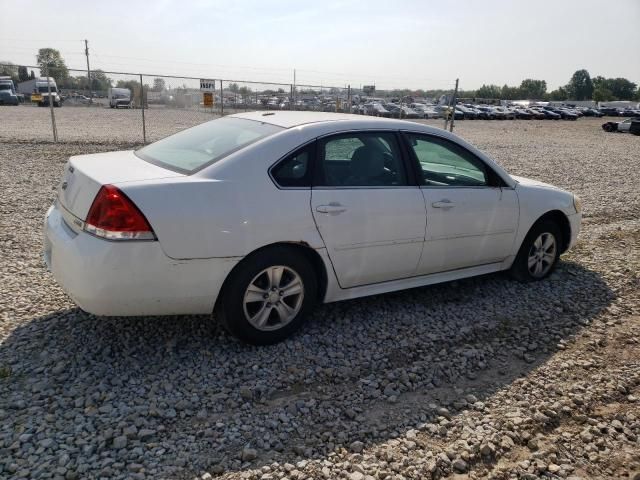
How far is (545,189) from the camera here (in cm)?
512

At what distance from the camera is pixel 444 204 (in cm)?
426

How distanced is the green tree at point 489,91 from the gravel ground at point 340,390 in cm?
11241

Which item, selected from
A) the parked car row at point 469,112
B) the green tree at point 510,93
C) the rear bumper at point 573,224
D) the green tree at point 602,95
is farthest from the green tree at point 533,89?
the rear bumper at point 573,224

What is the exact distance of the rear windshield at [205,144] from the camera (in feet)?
11.9

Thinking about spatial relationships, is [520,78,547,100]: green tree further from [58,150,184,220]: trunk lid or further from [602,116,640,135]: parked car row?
[58,150,184,220]: trunk lid

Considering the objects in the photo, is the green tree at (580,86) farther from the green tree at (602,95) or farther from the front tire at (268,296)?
the front tire at (268,296)

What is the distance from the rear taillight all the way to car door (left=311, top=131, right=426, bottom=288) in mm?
1144

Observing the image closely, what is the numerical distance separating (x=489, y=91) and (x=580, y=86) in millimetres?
22360

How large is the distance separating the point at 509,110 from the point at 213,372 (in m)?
54.6

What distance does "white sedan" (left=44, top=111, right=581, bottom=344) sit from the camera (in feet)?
10.3

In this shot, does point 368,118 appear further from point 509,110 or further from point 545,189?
point 509,110

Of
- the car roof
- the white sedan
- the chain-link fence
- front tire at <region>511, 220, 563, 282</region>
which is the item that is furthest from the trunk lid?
the chain-link fence

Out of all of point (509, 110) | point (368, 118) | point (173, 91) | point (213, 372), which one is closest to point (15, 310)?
point (213, 372)

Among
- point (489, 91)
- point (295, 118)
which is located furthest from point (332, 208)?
point (489, 91)
